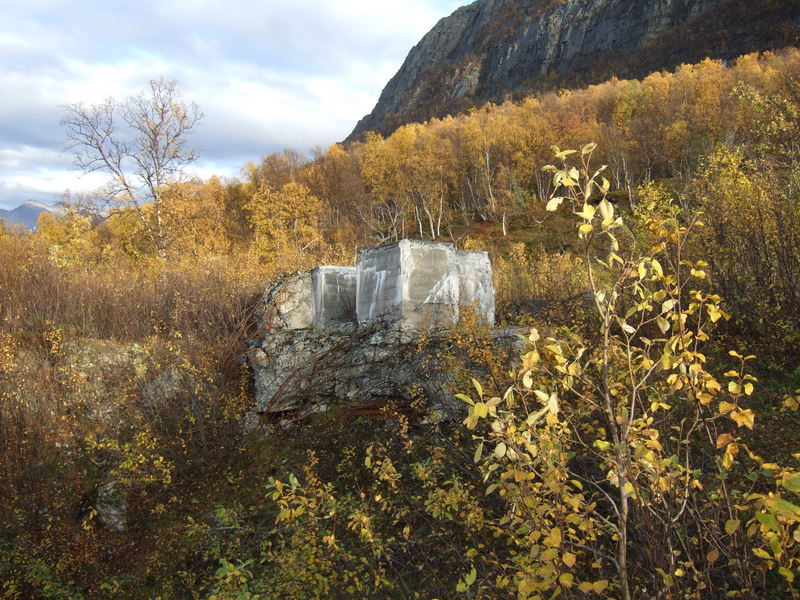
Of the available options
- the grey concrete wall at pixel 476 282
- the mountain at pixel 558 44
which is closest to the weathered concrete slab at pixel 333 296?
the grey concrete wall at pixel 476 282

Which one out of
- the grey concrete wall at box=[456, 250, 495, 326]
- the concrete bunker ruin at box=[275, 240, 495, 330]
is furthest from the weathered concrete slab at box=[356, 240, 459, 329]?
the grey concrete wall at box=[456, 250, 495, 326]

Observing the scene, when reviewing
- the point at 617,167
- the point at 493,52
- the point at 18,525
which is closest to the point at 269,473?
the point at 18,525

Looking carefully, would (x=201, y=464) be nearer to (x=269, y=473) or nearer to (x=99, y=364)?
(x=269, y=473)

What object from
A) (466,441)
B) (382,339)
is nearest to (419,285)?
(382,339)

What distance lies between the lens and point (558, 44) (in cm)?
8675

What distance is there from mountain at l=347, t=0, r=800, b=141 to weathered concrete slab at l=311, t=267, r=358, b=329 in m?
60.1

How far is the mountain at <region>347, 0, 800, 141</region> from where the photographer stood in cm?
5503

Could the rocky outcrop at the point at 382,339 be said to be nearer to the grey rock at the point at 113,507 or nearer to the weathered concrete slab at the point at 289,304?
the weathered concrete slab at the point at 289,304

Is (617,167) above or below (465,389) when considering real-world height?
above

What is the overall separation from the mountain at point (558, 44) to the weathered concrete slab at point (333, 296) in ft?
197

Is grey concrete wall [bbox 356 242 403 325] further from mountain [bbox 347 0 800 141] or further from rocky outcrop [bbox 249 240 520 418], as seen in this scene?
mountain [bbox 347 0 800 141]

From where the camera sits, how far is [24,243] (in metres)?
11.3

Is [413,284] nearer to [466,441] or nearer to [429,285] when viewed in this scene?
[429,285]

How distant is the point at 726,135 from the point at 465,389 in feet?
114
